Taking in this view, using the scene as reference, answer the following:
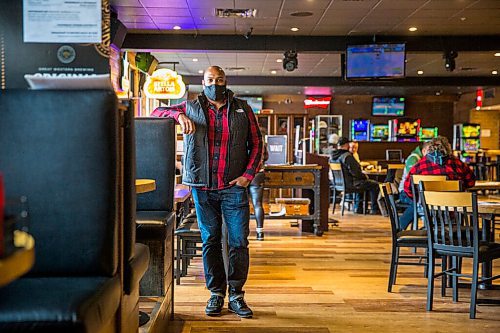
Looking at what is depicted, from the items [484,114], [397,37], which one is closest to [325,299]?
[397,37]

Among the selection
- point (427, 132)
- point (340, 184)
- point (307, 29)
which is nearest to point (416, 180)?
point (307, 29)

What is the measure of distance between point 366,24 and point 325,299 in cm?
586

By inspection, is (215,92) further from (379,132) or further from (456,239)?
(379,132)

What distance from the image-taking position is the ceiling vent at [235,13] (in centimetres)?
910

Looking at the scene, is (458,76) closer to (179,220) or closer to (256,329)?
(179,220)

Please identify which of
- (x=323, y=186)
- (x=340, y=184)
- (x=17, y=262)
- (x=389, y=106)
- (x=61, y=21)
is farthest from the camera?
(x=389, y=106)

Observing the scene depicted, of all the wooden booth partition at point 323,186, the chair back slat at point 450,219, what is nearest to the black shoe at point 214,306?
the chair back slat at point 450,219

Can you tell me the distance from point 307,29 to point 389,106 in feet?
37.9

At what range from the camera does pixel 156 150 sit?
4.38 m

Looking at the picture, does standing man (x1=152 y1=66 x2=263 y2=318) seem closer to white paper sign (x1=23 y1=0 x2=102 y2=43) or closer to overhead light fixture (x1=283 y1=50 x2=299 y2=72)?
white paper sign (x1=23 y1=0 x2=102 y2=43)

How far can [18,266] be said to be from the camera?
1501mm

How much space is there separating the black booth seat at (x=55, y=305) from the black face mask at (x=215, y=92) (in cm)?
226

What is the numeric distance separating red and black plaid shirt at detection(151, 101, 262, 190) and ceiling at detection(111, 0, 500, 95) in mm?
4435

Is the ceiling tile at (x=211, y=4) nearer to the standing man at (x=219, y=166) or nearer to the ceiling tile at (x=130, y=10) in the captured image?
the ceiling tile at (x=130, y=10)
